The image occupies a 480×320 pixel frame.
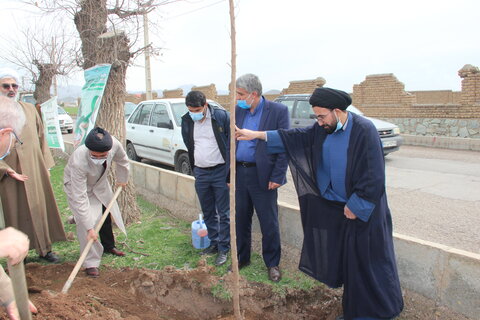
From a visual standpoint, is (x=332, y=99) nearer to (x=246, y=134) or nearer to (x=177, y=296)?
(x=246, y=134)

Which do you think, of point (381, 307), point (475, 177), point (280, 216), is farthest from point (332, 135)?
point (475, 177)

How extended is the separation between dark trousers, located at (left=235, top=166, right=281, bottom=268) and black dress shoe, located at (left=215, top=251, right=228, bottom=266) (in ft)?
1.21

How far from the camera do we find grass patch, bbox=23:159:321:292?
359cm

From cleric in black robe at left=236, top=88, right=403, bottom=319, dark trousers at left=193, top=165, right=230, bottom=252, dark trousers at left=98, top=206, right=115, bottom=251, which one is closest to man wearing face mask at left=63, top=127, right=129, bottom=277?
dark trousers at left=98, top=206, right=115, bottom=251

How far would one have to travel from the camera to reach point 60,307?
107 inches

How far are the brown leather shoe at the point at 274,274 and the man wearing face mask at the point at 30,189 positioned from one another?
7.34 ft

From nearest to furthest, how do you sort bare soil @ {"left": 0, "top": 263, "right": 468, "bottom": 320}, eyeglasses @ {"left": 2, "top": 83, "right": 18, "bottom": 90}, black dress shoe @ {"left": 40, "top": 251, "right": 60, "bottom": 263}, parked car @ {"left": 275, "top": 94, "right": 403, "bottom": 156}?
bare soil @ {"left": 0, "top": 263, "right": 468, "bottom": 320} → eyeglasses @ {"left": 2, "top": 83, "right": 18, "bottom": 90} → black dress shoe @ {"left": 40, "top": 251, "right": 60, "bottom": 263} → parked car @ {"left": 275, "top": 94, "right": 403, "bottom": 156}

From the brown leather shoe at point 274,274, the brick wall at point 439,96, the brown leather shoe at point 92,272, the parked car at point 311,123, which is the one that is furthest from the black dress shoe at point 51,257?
the brick wall at point 439,96

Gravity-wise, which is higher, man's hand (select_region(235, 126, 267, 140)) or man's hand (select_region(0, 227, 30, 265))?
man's hand (select_region(235, 126, 267, 140))

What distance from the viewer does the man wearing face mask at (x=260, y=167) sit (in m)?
3.43

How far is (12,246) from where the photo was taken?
1739mm

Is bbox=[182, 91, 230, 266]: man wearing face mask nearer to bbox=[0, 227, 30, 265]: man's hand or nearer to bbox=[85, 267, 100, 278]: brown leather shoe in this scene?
bbox=[85, 267, 100, 278]: brown leather shoe

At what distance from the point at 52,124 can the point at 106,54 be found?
1.43 m

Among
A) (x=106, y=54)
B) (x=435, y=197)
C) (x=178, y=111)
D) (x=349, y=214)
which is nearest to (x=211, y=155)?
(x=349, y=214)
